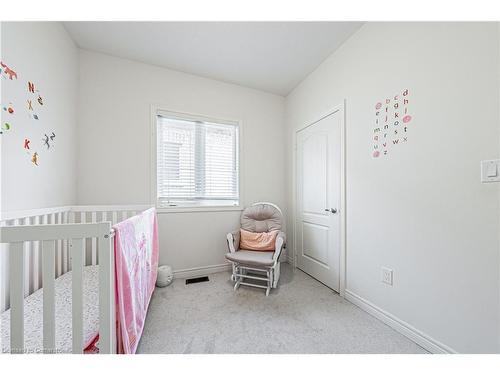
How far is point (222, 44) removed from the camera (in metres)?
1.92

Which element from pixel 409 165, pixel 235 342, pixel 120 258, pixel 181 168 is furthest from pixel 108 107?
pixel 409 165

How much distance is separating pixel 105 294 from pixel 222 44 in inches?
83.8

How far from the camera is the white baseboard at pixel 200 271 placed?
2324 mm

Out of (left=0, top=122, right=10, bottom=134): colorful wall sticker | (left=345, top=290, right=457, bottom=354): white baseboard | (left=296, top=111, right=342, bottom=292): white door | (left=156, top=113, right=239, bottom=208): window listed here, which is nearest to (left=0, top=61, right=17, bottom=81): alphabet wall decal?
(left=0, top=122, right=10, bottom=134): colorful wall sticker

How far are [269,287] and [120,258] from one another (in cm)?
145

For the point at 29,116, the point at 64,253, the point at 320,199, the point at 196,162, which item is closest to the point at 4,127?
the point at 29,116

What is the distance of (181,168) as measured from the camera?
2.43 metres

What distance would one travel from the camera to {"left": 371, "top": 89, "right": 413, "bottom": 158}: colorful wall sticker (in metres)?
1.42

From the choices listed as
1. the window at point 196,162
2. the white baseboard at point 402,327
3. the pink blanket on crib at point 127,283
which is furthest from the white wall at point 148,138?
the white baseboard at point 402,327

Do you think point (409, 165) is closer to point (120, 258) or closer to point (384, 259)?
point (384, 259)

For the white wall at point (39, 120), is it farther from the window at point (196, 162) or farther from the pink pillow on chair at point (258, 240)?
the pink pillow on chair at point (258, 240)

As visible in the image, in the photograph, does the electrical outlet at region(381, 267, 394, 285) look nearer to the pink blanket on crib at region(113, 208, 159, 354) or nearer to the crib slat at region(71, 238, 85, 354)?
the pink blanket on crib at region(113, 208, 159, 354)

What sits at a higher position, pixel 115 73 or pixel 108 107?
pixel 115 73

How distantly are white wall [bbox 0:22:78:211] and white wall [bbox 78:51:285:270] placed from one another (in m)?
0.14
